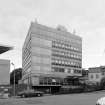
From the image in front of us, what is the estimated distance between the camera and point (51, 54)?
64750mm

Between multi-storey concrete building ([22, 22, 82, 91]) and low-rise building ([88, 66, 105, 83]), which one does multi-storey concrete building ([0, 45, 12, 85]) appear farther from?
low-rise building ([88, 66, 105, 83])

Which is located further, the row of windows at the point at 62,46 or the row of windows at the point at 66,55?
the row of windows at the point at 62,46

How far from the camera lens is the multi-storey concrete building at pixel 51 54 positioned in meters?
60.1

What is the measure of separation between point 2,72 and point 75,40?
3068 centimetres

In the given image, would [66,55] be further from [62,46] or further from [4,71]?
Answer: [4,71]

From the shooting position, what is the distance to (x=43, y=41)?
6309 centimetres

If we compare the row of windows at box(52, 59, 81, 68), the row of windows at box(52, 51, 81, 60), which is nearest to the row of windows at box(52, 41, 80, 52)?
the row of windows at box(52, 51, 81, 60)

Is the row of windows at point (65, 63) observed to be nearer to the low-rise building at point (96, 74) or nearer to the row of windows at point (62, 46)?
the row of windows at point (62, 46)

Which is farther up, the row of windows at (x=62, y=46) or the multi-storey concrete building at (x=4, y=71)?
the row of windows at (x=62, y=46)

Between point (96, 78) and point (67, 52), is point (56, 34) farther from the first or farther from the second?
point (96, 78)

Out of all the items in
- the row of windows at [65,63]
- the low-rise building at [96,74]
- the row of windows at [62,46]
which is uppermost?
the row of windows at [62,46]

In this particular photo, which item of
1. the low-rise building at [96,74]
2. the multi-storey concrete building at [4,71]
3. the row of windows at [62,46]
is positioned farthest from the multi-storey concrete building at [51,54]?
the low-rise building at [96,74]

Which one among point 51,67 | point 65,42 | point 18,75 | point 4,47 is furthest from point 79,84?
point 4,47

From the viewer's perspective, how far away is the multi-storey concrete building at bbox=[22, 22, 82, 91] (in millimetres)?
60094
